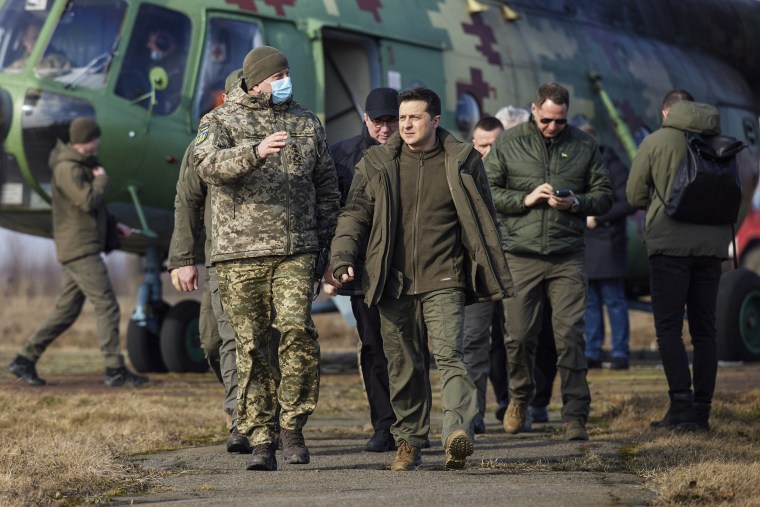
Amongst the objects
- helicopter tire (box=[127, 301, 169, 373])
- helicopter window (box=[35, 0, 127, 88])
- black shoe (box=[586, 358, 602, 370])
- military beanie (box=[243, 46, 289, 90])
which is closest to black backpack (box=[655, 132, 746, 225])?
military beanie (box=[243, 46, 289, 90])

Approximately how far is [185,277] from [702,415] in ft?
9.99

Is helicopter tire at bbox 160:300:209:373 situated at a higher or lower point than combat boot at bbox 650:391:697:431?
higher

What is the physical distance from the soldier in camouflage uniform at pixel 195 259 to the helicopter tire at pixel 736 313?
6.78 meters

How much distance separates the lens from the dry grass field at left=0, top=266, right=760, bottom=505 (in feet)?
17.7

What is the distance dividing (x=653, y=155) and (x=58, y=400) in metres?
4.15

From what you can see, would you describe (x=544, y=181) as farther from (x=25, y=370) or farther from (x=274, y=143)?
(x=25, y=370)

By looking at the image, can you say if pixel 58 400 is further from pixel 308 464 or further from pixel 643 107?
pixel 643 107

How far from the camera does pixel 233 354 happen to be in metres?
7.00

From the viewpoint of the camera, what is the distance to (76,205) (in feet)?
35.1

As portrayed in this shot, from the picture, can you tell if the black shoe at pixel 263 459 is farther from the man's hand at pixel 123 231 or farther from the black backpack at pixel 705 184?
the man's hand at pixel 123 231

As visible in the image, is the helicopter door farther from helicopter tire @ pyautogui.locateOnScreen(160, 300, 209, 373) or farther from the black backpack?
the black backpack

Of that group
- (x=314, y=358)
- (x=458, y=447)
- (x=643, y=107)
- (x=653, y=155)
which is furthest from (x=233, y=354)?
(x=643, y=107)

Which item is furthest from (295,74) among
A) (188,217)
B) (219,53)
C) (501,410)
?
(188,217)

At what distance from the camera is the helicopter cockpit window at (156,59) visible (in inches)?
430
